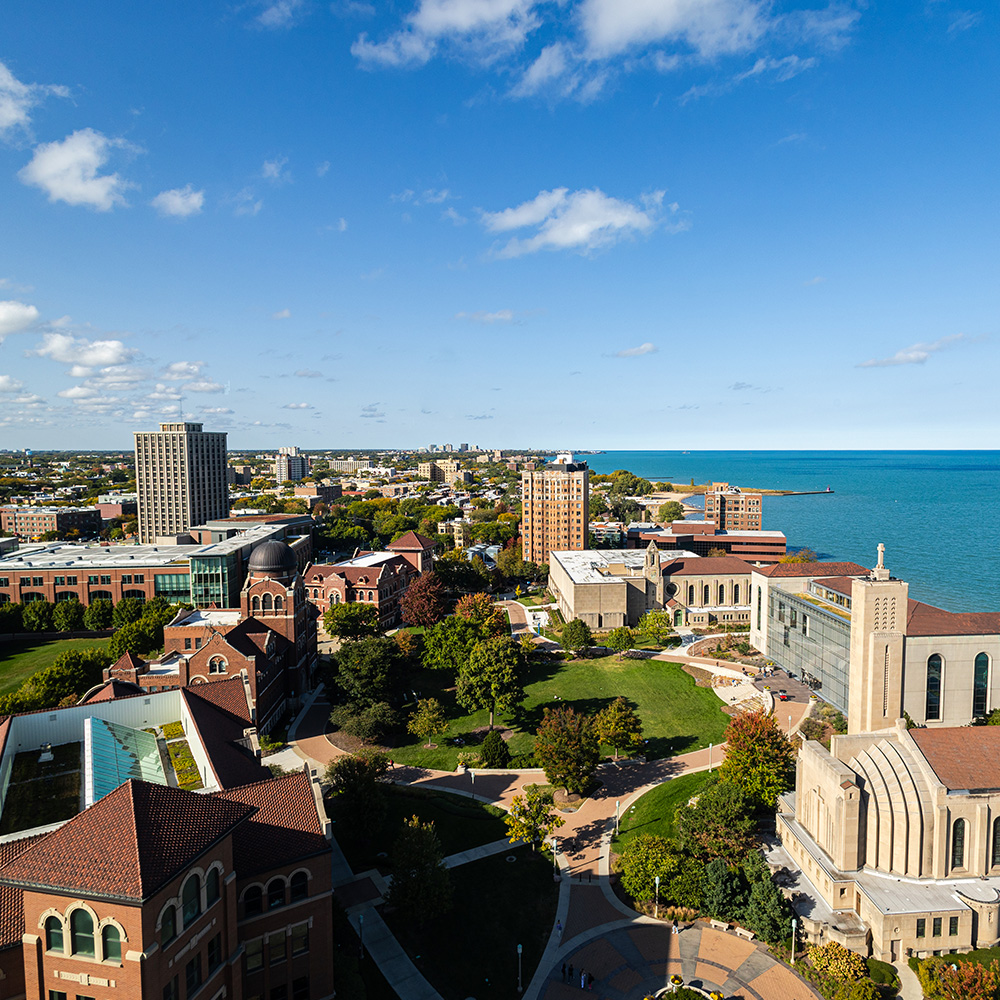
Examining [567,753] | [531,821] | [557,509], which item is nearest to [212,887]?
[531,821]

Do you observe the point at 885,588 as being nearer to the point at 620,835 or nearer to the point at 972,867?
the point at 972,867

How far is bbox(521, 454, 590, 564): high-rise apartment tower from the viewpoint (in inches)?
5197

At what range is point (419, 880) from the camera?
3506cm

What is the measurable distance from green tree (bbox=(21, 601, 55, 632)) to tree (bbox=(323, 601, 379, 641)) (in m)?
44.1

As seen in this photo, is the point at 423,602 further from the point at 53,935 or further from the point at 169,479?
the point at 169,479

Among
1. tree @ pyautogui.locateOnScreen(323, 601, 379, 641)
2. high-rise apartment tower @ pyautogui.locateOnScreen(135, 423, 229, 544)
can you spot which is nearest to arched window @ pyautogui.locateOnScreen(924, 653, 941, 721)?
tree @ pyautogui.locateOnScreen(323, 601, 379, 641)

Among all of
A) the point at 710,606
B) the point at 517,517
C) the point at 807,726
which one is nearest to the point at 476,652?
the point at 807,726

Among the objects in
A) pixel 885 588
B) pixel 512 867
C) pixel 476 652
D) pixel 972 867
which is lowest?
pixel 512 867

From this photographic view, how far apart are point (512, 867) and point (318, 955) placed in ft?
55.6

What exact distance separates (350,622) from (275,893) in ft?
184

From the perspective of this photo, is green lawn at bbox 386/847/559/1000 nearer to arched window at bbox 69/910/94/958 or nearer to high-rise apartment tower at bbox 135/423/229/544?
arched window at bbox 69/910/94/958

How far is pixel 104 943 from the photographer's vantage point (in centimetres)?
2044

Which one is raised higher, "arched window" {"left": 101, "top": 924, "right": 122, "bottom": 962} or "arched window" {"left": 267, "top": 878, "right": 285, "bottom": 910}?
"arched window" {"left": 101, "top": 924, "right": 122, "bottom": 962}

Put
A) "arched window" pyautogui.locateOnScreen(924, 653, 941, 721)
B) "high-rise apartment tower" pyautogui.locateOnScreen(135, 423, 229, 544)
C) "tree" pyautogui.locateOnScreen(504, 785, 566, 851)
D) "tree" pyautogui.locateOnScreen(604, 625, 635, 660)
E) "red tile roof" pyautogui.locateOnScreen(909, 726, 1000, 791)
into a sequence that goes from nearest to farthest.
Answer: "red tile roof" pyautogui.locateOnScreen(909, 726, 1000, 791) < "tree" pyautogui.locateOnScreen(504, 785, 566, 851) < "arched window" pyautogui.locateOnScreen(924, 653, 941, 721) < "tree" pyautogui.locateOnScreen(604, 625, 635, 660) < "high-rise apartment tower" pyautogui.locateOnScreen(135, 423, 229, 544)
